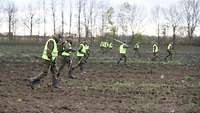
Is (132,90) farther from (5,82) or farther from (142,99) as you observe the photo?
(5,82)

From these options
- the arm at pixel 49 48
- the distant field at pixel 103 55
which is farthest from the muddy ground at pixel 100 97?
the distant field at pixel 103 55

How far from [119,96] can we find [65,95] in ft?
5.32

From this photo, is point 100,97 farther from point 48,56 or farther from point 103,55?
point 103,55

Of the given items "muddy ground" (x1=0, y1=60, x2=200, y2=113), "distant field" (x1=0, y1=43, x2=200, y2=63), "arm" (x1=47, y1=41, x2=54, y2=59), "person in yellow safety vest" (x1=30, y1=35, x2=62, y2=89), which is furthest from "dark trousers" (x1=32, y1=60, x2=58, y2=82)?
"distant field" (x1=0, y1=43, x2=200, y2=63)

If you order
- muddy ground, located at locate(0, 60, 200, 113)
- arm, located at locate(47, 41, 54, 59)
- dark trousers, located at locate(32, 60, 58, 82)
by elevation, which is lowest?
muddy ground, located at locate(0, 60, 200, 113)

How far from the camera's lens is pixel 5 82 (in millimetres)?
17875

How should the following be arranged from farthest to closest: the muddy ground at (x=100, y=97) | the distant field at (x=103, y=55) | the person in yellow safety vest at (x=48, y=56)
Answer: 1. the distant field at (x=103, y=55)
2. the person in yellow safety vest at (x=48, y=56)
3. the muddy ground at (x=100, y=97)

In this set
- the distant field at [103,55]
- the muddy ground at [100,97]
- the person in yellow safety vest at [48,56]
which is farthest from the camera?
the distant field at [103,55]

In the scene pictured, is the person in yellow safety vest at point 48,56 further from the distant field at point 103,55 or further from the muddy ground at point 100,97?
the distant field at point 103,55

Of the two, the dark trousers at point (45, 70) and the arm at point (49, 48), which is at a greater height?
the arm at point (49, 48)

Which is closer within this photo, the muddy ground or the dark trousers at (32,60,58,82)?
the muddy ground

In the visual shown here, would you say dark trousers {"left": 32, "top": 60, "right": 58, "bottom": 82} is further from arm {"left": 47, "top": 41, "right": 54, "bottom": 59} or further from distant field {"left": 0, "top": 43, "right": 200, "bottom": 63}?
distant field {"left": 0, "top": 43, "right": 200, "bottom": 63}

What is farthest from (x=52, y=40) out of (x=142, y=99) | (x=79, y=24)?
(x=79, y=24)

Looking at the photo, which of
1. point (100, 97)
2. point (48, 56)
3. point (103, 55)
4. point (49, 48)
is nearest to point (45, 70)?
point (48, 56)
